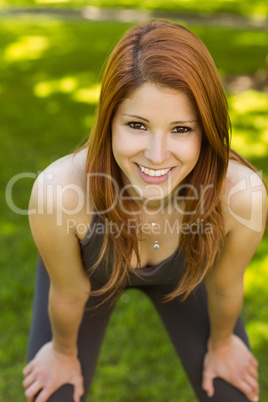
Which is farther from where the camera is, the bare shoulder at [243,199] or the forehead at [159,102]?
the bare shoulder at [243,199]

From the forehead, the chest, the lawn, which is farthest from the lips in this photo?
the lawn

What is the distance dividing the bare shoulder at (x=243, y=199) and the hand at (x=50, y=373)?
999 mm

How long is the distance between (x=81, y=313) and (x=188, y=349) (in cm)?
55

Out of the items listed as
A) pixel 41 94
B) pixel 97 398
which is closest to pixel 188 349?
pixel 97 398

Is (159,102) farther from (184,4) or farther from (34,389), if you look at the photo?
(184,4)

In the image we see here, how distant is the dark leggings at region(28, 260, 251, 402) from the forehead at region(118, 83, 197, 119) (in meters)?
1.04

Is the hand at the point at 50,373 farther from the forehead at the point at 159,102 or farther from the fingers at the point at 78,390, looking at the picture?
the forehead at the point at 159,102

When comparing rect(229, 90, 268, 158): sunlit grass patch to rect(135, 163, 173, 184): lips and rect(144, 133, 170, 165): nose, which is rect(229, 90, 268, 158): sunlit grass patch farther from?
rect(144, 133, 170, 165): nose

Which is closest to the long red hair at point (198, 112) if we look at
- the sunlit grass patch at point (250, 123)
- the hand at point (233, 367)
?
the hand at point (233, 367)

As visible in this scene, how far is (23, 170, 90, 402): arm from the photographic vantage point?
233 cm

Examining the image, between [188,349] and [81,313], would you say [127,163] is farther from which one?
[188,349]

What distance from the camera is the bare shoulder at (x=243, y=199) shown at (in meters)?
2.35

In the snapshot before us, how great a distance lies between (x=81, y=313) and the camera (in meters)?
2.68

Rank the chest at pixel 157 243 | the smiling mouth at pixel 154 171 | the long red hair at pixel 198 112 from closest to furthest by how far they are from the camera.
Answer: the long red hair at pixel 198 112
the smiling mouth at pixel 154 171
the chest at pixel 157 243
